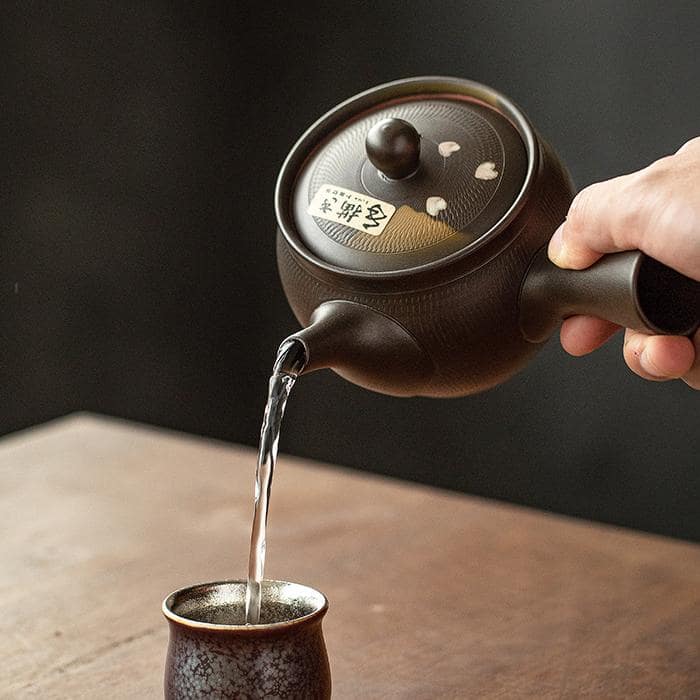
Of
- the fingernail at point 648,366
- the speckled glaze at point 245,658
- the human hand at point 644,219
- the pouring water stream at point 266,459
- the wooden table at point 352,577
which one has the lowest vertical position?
the wooden table at point 352,577

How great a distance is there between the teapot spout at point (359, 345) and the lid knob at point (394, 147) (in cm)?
14

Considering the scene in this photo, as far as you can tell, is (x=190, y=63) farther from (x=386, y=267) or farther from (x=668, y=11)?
(x=386, y=267)

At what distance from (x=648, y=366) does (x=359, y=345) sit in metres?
0.32

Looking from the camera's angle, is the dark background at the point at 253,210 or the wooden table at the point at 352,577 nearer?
the wooden table at the point at 352,577

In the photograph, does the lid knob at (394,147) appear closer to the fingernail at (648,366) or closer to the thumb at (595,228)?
the thumb at (595,228)

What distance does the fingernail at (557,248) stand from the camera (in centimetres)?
106

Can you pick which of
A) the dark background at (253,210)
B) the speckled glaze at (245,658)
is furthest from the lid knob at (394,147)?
the dark background at (253,210)

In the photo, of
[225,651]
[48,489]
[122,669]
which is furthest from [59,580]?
[225,651]

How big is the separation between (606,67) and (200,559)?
5.66 feet

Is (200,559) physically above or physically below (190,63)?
below

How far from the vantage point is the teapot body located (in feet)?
3.50

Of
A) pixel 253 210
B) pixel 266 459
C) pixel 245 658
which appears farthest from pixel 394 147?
pixel 253 210

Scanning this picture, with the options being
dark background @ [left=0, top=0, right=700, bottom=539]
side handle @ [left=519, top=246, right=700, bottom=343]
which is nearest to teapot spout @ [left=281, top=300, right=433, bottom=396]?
side handle @ [left=519, top=246, right=700, bottom=343]

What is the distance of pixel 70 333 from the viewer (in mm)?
3229
